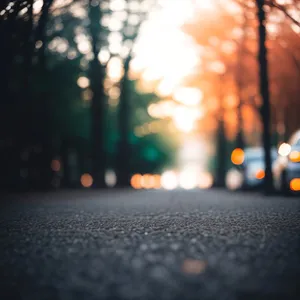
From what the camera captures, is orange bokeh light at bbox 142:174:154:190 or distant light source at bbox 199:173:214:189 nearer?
distant light source at bbox 199:173:214:189

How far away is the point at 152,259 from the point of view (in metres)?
4.86

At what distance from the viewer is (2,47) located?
12438 millimetres

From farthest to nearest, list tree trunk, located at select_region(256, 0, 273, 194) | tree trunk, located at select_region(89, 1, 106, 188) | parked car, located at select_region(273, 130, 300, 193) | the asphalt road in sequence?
tree trunk, located at select_region(89, 1, 106, 188) < tree trunk, located at select_region(256, 0, 273, 194) < parked car, located at select_region(273, 130, 300, 193) < the asphalt road

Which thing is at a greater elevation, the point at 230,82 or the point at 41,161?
the point at 230,82

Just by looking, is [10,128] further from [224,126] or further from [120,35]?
[224,126]

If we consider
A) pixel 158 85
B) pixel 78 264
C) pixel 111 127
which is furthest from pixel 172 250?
pixel 111 127

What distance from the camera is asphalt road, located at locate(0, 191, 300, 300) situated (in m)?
Result: 3.89

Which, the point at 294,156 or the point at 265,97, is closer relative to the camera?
the point at 294,156

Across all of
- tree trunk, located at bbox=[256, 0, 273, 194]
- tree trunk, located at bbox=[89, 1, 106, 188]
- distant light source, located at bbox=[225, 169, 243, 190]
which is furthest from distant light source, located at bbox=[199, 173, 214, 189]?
tree trunk, located at bbox=[256, 0, 273, 194]

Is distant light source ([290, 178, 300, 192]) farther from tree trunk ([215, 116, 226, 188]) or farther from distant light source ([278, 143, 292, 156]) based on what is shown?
tree trunk ([215, 116, 226, 188])

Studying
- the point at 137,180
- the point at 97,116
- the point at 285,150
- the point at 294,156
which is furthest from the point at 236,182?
the point at 294,156

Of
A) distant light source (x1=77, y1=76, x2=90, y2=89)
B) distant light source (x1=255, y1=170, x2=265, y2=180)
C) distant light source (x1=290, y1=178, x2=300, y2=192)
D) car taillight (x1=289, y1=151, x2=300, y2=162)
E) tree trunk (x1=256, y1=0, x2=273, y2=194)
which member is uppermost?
distant light source (x1=77, y1=76, x2=90, y2=89)

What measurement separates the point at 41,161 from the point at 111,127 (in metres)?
15.4

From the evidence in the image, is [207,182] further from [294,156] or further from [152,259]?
[152,259]
